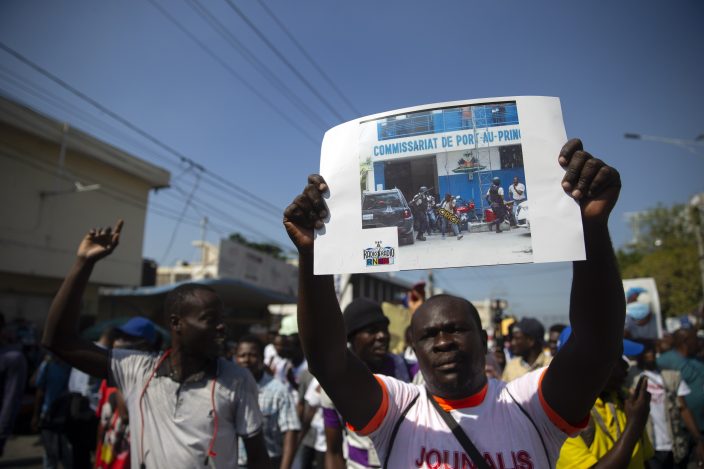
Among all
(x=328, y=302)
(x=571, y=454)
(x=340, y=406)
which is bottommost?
(x=571, y=454)

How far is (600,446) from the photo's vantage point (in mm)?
2621

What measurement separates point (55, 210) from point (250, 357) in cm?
1349

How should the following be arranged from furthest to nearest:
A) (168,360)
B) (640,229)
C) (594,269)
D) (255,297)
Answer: (640,229) → (255,297) → (168,360) → (594,269)

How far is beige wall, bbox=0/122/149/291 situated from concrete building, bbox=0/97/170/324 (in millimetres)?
24

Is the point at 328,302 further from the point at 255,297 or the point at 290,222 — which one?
the point at 255,297

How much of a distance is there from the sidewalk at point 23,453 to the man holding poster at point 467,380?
843 centimetres

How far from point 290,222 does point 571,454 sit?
2045mm

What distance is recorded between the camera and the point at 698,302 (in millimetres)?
26625

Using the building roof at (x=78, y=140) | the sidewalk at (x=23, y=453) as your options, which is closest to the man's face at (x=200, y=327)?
the sidewalk at (x=23, y=453)

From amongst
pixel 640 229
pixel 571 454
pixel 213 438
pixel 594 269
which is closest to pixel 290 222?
pixel 594 269

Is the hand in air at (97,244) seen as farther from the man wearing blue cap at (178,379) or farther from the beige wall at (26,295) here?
the beige wall at (26,295)

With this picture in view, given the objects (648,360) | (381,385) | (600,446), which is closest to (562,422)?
(381,385)

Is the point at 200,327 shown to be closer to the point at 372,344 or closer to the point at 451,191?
the point at 372,344

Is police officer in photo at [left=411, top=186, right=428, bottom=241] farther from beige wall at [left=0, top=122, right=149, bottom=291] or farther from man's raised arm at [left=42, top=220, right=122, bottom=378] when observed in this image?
beige wall at [left=0, top=122, right=149, bottom=291]
